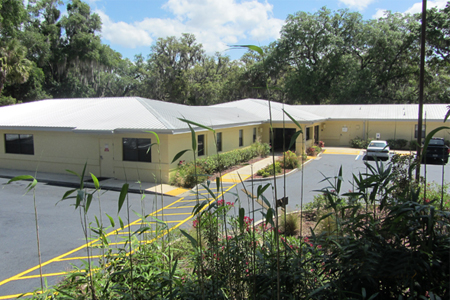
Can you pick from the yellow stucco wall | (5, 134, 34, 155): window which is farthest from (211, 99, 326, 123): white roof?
(5, 134, 34, 155): window

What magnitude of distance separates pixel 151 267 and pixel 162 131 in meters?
10.5

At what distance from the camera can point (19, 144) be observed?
18234 millimetres

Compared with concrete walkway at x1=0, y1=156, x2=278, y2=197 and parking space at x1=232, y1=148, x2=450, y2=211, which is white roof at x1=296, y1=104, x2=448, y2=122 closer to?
parking space at x1=232, y1=148, x2=450, y2=211

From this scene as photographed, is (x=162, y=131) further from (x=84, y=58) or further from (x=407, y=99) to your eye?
(x=407, y=99)

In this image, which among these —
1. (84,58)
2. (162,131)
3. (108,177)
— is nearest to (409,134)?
(162,131)

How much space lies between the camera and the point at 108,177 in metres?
16.1

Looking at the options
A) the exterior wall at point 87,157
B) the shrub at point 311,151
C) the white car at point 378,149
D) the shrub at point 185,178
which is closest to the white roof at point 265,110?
the shrub at point 311,151

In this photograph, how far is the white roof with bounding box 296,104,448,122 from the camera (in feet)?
92.8

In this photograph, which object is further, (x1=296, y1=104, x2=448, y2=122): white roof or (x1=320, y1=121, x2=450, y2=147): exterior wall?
(x1=320, y1=121, x2=450, y2=147): exterior wall

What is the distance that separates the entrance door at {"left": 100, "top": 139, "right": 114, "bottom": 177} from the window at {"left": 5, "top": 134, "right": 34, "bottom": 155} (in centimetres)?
508

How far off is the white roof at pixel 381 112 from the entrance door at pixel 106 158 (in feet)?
72.6

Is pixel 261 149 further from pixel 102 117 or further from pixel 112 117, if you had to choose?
pixel 102 117

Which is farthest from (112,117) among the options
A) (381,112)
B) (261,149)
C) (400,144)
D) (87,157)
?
(381,112)

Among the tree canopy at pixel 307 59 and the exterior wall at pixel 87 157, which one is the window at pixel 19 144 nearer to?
the exterior wall at pixel 87 157
